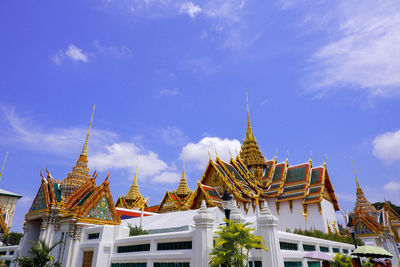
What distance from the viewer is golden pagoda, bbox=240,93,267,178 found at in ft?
116

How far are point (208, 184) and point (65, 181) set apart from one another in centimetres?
1799

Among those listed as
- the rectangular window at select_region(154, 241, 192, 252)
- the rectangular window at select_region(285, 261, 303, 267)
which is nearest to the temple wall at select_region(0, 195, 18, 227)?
the rectangular window at select_region(154, 241, 192, 252)

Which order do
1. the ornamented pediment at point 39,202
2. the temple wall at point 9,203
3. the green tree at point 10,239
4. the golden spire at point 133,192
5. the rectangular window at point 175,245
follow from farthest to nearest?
the golden spire at point 133,192 → the temple wall at point 9,203 → the green tree at point 10,239 → the ornamented pediment at point 39,202 → the rectangular window at point 175,245

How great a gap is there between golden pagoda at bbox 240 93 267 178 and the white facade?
774 inches

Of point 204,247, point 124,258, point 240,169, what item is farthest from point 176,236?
point 240,169

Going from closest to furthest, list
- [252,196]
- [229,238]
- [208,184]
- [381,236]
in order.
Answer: [229,238] → [381,236] → [252,196] → [208,184]

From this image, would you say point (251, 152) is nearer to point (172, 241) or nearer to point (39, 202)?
point (39, 202)

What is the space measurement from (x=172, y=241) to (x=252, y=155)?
28.7 meters

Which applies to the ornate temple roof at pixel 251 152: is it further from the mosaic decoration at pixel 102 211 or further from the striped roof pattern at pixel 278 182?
the mosaic decoration at pixel 102 211

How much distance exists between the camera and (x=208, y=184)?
102ft

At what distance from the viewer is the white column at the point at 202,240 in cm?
813

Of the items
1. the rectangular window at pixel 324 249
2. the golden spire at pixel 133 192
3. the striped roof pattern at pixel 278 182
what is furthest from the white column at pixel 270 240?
the golden spire at pixel 133 192

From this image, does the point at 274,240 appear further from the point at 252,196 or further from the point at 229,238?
the point at 252,196

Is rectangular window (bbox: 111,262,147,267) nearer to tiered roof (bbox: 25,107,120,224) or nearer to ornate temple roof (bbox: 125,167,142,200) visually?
tiered roof (bbox: 25,107,120,224)
